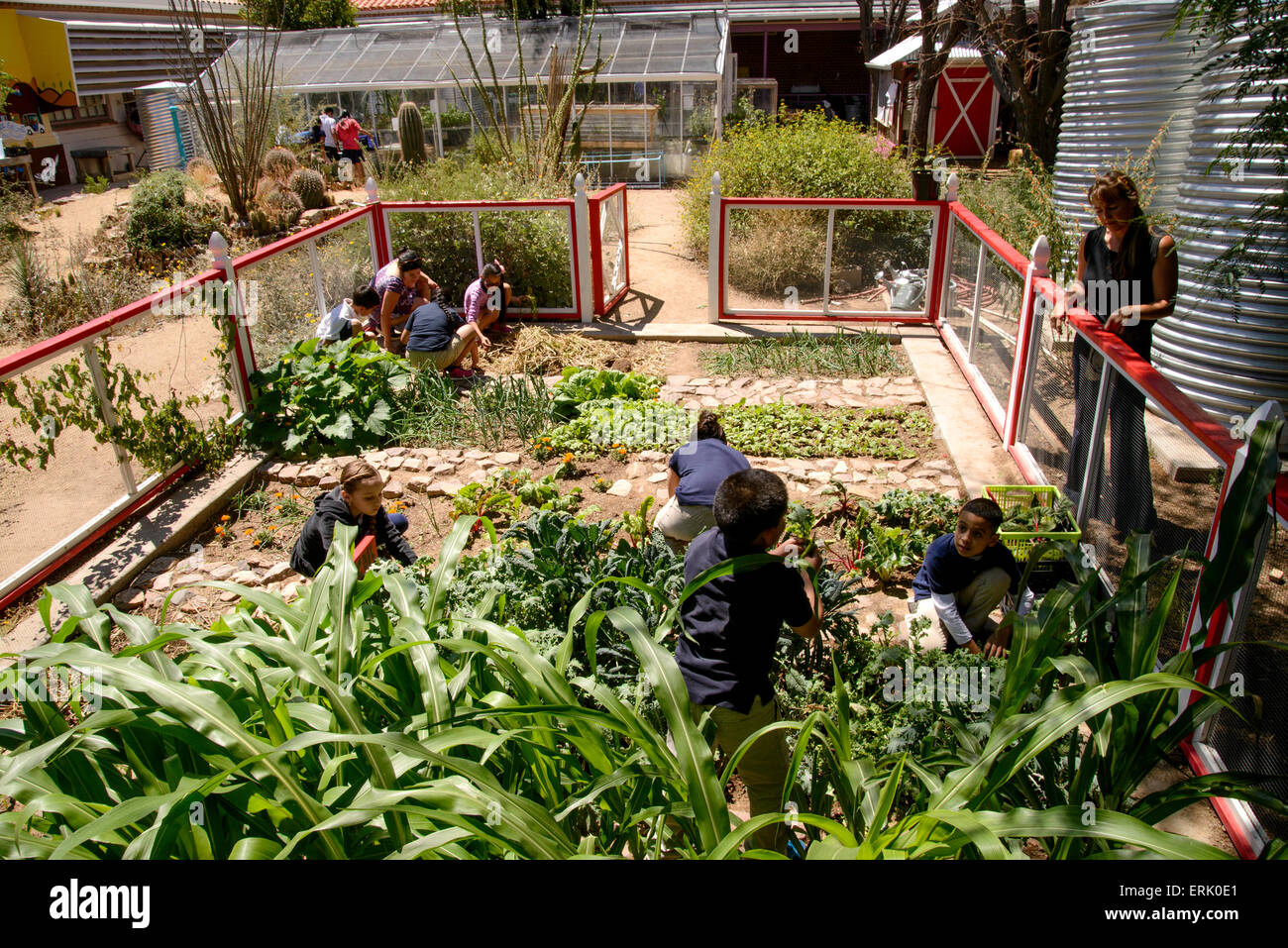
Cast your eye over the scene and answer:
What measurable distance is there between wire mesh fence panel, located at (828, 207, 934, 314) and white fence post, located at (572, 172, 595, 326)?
8.49ft

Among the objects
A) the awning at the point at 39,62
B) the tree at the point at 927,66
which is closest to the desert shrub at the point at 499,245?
the tree at the point at 927,66

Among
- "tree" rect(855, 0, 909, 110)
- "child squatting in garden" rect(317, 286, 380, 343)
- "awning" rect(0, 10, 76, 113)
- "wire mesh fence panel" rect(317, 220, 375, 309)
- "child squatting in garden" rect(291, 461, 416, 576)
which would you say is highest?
"tree" rect(855, 0, 909, 110)

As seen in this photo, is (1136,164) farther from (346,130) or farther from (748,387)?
(346,130)

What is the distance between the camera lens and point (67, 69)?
17.9 metres

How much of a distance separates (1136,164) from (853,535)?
518 centimetres

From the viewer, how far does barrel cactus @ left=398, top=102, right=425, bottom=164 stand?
18.4 meters

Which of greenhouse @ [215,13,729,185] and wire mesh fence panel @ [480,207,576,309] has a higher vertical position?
greenhouse @ [215,13,729,185]

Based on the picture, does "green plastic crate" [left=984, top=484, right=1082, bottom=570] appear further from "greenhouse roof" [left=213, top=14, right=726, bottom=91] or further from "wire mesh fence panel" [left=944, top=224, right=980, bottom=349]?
"greenhouse roof" [left=213, top=14, right=726, bottom=91]

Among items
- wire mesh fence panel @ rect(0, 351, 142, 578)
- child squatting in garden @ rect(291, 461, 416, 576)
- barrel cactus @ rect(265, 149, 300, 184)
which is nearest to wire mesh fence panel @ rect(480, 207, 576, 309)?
wire mesh fence panel @ rect(0, 351, 142, 578)

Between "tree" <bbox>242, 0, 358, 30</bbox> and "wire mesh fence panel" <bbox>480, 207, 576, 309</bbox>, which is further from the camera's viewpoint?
"tree" <bbox>242, 0, 358, 30</bbox>

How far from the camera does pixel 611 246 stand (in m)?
10.4

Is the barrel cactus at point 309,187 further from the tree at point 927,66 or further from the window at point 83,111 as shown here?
the tree at point 927,66

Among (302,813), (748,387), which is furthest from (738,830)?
(748,387)

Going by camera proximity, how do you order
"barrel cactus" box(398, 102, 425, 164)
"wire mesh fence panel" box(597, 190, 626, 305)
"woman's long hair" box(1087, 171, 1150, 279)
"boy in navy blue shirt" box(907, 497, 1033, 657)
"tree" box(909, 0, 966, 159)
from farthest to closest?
"barrel cactus" box(398, 102, 425, 164), "tree" box(909, 0, 966, 159), "wire mesh fence panel" box(597, 190, 626, 305), "woman's long hair" box(1087, 171, 1150, 279), "boy in navy blue shirt" box(907, 497, 1033, 657)
